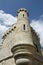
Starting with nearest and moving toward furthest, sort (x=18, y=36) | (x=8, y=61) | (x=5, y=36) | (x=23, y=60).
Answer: (x=23, y=60)
(x=18, y=36)
(x=8, y=61)
(x=5, y=36)

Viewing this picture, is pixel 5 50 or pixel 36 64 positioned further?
pixel 5 50

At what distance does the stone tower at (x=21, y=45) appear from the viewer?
17452mm

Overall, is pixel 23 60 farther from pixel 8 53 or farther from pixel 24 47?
pixel 8 53

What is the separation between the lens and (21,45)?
695 inches

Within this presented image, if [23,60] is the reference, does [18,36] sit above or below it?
above

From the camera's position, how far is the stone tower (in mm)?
17452

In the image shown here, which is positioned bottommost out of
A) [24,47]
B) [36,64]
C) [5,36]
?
[36,64]

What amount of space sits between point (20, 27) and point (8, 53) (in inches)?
149

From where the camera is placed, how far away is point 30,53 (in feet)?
57.5

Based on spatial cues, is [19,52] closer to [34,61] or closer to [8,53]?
[34,61]

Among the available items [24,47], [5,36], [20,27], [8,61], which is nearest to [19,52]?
[24,47]

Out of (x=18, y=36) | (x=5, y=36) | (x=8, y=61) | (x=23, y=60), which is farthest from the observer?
(x=5, y=36)

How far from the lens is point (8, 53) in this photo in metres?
Answer: 21.8

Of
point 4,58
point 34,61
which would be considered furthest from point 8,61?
point 34,61
